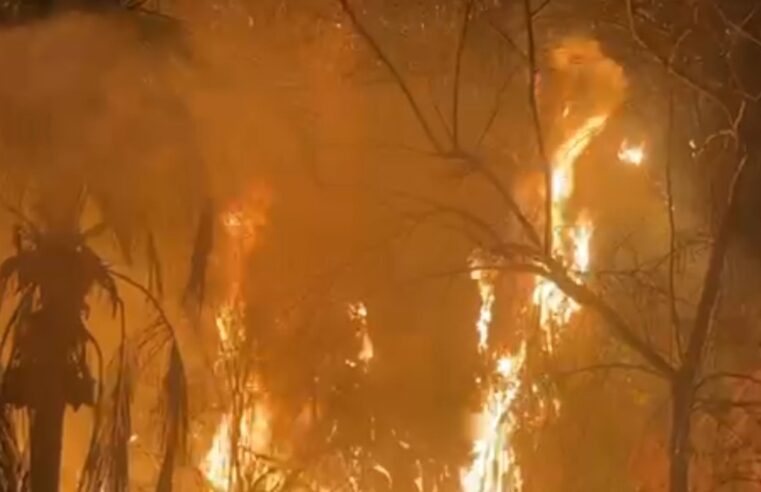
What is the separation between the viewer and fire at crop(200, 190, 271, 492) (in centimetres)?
1039

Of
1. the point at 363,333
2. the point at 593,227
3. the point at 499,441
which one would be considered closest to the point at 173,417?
the point at 363,333

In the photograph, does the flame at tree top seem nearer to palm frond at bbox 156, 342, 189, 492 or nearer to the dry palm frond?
palm frond at bbox 156, 342, 189, 492

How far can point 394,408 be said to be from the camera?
35.5 feet

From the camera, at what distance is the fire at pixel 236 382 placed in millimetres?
10391

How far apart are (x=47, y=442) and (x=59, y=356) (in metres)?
0.49

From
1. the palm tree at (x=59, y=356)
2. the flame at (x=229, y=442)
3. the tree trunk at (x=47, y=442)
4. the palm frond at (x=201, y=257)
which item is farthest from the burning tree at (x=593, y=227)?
the tree trunk at (x=47, y=442)

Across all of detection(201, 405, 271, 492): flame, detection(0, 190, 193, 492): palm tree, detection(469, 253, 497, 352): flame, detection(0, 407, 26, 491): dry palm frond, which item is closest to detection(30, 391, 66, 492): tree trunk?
detection(0, 190, 193, 492): palm tree

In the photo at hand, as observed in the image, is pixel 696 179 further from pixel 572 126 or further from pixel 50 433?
pixel 50 433

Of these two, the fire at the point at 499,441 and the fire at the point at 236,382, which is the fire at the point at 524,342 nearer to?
the fire at the point at 499,441

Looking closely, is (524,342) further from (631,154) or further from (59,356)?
(59,356)

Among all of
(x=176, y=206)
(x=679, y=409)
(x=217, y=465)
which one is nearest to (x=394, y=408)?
(x=217, y=465)

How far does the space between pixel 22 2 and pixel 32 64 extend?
0.48 m

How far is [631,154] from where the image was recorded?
10.7m

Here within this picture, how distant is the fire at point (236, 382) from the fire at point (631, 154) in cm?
280
